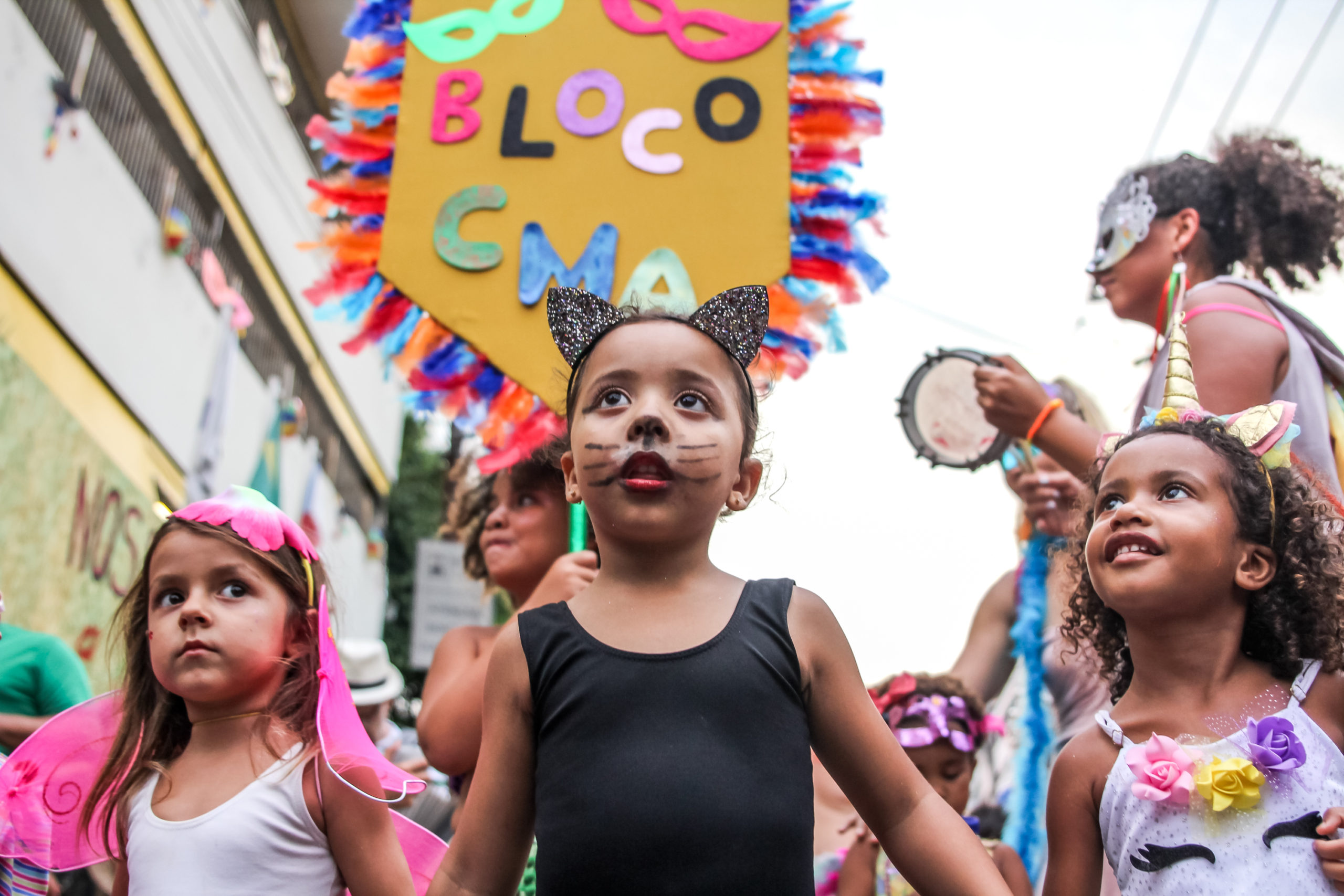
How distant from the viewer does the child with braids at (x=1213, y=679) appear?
1.60 m

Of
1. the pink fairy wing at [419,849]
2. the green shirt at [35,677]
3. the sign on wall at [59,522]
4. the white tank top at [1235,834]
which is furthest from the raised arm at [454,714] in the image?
the sign on wall at [59,522]

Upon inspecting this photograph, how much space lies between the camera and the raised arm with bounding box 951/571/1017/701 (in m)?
3.55

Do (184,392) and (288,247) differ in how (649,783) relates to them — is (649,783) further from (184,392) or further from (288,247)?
(288,247)

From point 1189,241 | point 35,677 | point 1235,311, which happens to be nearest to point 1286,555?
point 1235,311

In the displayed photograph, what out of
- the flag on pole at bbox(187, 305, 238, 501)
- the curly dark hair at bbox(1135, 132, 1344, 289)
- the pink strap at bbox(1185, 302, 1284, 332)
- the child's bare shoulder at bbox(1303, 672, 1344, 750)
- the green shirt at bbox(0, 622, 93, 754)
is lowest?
the child's bare shoulder at bbox(1303, 672, 1344, 750)

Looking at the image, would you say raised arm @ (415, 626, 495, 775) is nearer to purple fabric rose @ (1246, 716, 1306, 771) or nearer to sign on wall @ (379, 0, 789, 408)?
sign on wall @ (379, 0, 789, 408)

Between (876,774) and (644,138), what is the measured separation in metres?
1.92

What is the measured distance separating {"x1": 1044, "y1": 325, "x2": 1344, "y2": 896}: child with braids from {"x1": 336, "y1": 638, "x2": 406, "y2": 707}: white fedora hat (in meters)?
4.53

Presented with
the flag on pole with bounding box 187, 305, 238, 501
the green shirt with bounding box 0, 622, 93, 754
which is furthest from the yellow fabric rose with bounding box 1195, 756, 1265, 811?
the flag on pole with bounding box 187, 305, 238, 501

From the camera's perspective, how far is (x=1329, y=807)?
157 cm

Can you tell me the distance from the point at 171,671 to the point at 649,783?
3.06 feet

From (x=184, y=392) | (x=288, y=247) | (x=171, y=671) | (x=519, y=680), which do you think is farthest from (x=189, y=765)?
(x=288, y=247)

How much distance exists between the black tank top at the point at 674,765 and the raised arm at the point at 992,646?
7.09ft

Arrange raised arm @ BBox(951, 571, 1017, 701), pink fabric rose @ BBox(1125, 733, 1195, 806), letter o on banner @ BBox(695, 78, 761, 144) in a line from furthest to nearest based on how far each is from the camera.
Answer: raised arm @ BBox(951, 571, 1017, 701) → letter o on banner @ BBox(695, 78, 761, 144) → pink fabric rose @ BBox(1125, 733, 1195, 806)
